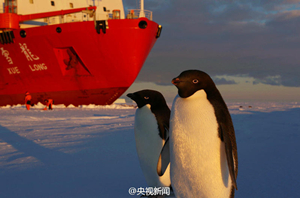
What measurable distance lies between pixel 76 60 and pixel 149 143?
36.8 feet

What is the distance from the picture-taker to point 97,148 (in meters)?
4.48

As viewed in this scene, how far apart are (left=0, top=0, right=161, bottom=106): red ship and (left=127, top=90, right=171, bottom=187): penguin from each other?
32.0 ft

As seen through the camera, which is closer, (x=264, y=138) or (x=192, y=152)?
(x=192, y=152)

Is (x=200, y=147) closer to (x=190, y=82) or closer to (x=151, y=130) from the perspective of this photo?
(x=190, y=82)

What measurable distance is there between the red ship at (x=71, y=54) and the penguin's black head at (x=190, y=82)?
10475 millimetres

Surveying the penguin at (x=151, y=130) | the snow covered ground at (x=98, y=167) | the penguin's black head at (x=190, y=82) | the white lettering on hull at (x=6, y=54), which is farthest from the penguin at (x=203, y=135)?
the white lettering on hull at (x=6, y=54)

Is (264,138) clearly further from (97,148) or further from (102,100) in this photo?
(102,100)

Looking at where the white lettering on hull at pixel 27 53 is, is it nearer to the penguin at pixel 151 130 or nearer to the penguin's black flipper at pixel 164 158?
the penguin at pixel 151 130

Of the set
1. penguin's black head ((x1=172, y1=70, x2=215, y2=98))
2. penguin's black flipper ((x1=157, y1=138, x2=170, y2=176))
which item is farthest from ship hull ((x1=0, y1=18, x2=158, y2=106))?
penguin's black head ((x1=172, y1=70, x2=215, y2=98))

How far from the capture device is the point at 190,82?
1854 mm

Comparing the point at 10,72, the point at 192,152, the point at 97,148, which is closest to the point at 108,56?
the point at 10,72

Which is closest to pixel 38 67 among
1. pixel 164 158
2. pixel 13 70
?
pixel 13 70

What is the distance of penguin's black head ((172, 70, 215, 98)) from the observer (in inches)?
72.3

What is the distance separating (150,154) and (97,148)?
209 cm
